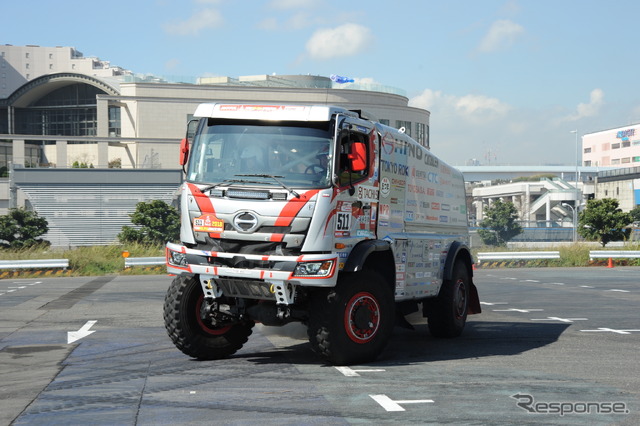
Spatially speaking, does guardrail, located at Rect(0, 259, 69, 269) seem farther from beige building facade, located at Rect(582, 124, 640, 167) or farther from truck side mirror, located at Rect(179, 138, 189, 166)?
beige building facade, located at Rect(582, 124, 640, 167)

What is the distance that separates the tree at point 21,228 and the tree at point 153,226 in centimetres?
487

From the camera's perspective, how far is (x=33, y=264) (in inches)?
1296

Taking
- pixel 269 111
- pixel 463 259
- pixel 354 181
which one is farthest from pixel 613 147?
pixel 269 111

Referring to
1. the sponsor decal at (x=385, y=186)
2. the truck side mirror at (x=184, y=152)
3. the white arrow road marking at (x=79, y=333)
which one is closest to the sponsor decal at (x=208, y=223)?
the truck side mirror at (x=184, y=152)

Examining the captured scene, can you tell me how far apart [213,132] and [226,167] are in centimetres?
55

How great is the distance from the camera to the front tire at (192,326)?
10.4 m

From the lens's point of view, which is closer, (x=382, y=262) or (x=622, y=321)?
(x=382, y=262)

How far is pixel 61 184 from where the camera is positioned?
206 ft

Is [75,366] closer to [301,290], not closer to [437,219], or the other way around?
[301,290]

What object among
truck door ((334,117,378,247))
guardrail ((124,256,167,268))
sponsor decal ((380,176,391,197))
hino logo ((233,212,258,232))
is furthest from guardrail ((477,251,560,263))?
hino logo ((233,212,258,232))

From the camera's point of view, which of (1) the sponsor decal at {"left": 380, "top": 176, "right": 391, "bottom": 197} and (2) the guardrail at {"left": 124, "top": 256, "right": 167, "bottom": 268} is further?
(2) the guardrail at {"left": 124, "top": 256, "right": 167, "bottom": 268}

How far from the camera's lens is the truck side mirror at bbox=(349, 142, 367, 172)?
32.4 feet

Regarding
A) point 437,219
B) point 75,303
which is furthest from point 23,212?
point 437,219

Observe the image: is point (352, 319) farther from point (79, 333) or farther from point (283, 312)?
point (79, 333)
